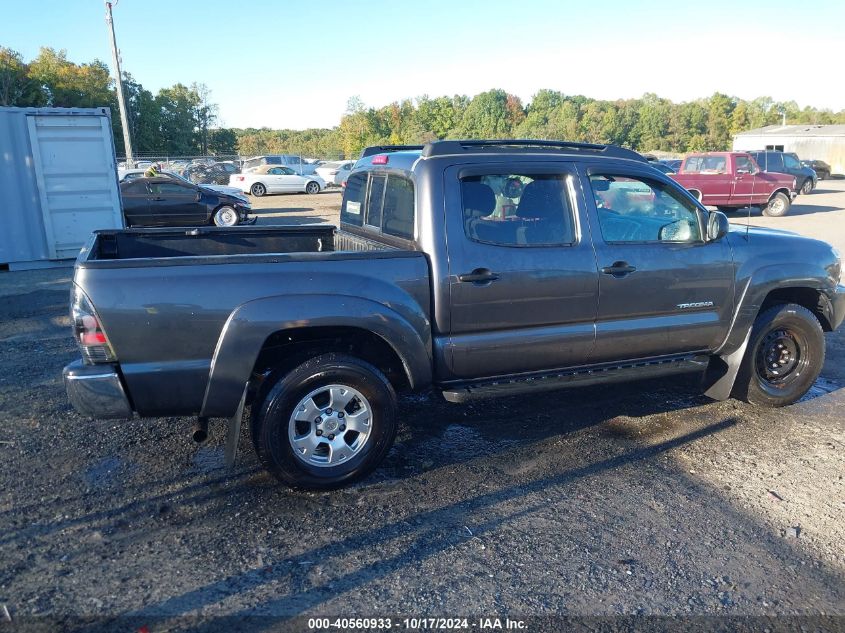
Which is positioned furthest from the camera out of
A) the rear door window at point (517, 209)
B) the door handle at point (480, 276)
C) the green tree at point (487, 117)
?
the green tree at point (487, 117)

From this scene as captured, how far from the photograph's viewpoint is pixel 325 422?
3949 millimetres

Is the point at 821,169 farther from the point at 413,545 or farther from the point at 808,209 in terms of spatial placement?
the point at 413,545

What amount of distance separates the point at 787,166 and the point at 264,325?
26.3m

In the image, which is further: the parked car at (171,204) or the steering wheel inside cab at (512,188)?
the parked car at (171,204)

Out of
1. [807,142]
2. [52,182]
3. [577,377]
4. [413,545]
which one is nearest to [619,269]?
[577,377]

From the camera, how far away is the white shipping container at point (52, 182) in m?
11.4

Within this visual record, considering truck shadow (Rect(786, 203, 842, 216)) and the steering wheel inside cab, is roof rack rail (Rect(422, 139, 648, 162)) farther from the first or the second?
truck shadow (Rect(786, 203, 842, 216))

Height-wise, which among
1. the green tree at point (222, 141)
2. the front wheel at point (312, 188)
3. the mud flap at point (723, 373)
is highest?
the green tree at point (222, 141)

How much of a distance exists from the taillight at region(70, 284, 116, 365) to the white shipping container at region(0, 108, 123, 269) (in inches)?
369

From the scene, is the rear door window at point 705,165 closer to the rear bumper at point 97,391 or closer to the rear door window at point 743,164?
the rear door window at point 743,164

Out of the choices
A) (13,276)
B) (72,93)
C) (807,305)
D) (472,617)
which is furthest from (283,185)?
(72,93)

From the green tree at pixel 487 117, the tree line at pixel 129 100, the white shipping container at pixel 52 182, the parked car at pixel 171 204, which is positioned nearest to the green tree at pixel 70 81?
the tree line at pixel 129 100

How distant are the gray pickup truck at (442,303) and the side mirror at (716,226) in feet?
0.08

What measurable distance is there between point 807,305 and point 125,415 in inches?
199
